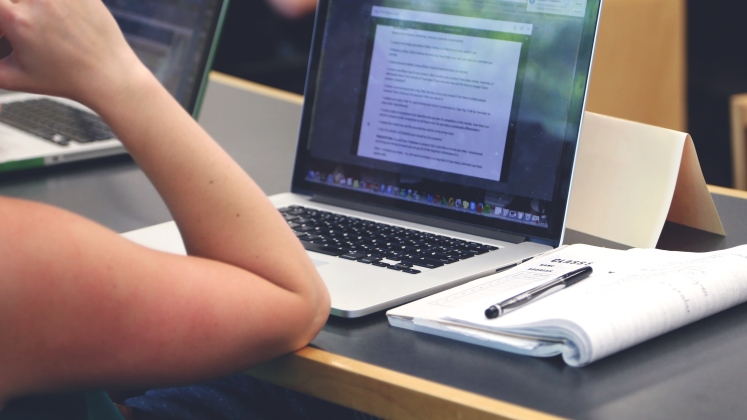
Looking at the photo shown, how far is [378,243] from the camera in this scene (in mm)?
987

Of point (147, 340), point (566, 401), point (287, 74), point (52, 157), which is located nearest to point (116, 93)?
point (147, 340)

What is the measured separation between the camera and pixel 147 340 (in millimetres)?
622

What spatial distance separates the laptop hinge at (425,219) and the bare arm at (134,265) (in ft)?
1.11

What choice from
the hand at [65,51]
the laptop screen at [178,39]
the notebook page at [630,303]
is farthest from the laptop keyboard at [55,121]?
the notebook page at [630,303]

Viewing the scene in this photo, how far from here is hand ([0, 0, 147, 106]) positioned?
0.68 metres

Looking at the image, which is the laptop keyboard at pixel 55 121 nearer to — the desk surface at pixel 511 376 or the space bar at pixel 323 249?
the space bar at pixel 323 249

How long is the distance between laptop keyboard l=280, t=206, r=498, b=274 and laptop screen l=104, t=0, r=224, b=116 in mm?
425

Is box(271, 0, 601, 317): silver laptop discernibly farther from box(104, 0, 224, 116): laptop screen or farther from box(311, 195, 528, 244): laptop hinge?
box(104, 0, 224, 116): laptop screen

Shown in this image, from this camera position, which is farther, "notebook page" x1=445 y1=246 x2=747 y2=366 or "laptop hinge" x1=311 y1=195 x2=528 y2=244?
"laptop hinge" x1=311 y1=195 x2=528 y2=244

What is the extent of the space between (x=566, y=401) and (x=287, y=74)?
3.23 m

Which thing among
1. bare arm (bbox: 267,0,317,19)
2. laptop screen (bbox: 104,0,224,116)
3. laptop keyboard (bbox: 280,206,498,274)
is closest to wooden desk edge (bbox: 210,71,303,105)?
laptop screen (bbox: 104,0,224,116)

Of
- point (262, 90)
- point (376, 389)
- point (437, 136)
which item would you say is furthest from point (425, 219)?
point (262, 90)

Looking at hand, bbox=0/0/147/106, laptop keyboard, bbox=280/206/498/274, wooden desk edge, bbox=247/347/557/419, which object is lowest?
wooden desk edge, bbox=247/347/557/419

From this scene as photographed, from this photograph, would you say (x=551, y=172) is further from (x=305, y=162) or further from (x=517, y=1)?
(x=305, y=162)
